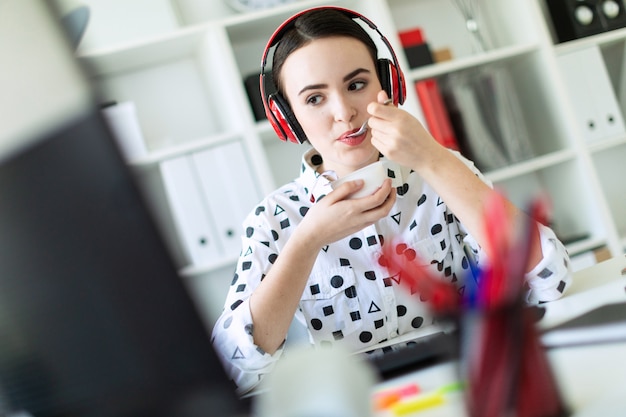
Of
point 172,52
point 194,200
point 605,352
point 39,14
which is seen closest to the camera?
point 39,14

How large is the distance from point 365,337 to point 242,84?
127cm

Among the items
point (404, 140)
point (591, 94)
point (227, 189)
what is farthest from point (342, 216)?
point (591, 94)

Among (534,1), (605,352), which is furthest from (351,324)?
(534,1)

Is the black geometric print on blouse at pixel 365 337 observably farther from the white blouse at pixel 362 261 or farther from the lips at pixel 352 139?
the lips at pixel 352 139

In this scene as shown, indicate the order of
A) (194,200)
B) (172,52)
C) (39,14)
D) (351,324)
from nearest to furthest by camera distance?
1. (39,14)
2. (351,324)
3. (194,200)
4. (172,52)

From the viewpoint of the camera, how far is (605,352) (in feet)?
2.02

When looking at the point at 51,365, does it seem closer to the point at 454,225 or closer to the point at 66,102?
the point at 66,102

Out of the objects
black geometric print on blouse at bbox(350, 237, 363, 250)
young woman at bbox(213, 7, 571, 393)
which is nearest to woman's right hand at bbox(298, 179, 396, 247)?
young woman at bbox(213, 7, 571, 393)

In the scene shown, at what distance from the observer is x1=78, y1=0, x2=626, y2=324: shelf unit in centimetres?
230

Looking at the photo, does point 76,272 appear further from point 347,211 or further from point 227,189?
point 227,189

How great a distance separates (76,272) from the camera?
0.47 meters

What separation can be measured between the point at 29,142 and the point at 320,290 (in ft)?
3.11

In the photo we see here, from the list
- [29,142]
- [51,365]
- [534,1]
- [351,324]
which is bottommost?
[351,324]

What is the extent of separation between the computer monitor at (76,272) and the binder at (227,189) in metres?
1.70
